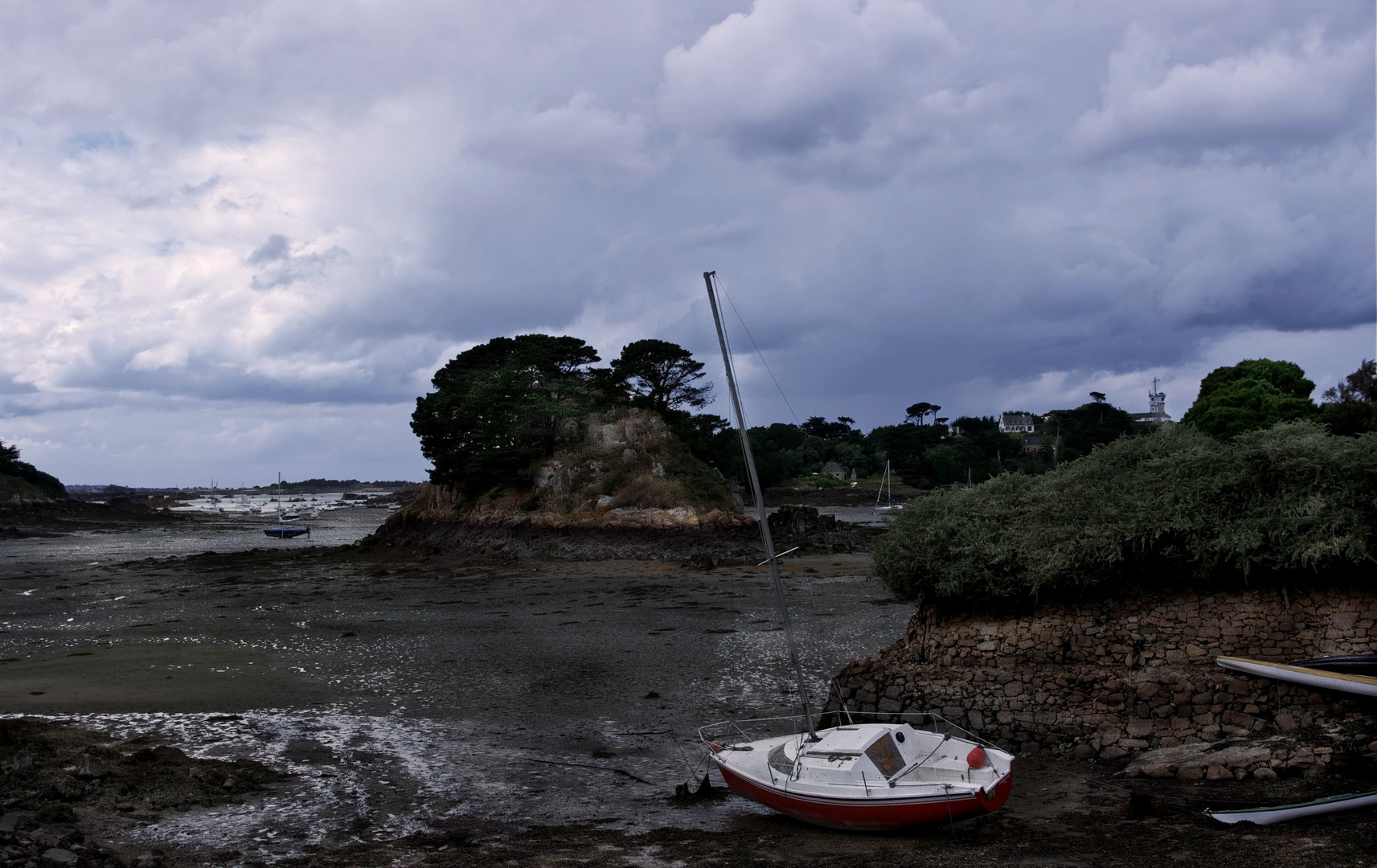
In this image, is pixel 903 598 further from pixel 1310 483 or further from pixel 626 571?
pixel 626 571

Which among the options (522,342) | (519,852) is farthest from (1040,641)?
(522,342)

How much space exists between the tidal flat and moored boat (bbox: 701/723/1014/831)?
1.21 feet

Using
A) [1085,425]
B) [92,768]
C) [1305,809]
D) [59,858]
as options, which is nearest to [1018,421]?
[1085,425]

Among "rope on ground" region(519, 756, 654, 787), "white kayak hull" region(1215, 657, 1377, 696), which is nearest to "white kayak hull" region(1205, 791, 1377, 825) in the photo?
"white kayak hull" region(1215, 657, 1377, 696)

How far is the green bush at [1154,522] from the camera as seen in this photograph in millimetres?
12820

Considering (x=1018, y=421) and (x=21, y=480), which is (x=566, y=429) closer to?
(x=21, y=480)

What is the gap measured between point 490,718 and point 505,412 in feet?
143

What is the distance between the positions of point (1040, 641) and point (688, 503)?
124 feet

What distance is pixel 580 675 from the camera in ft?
71.0

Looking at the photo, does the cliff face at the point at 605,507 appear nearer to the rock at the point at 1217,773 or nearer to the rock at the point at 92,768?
the rock at the point at 92,768

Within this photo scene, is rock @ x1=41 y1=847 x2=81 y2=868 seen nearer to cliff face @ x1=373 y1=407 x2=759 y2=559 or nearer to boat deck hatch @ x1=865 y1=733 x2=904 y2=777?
boat deck hatch @ x1=865 y1=733 x2=904 y2=777

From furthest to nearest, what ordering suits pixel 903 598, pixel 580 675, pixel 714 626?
pixel 714 626, pixel 580 675, pixel 903 598

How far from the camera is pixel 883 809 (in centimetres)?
1060

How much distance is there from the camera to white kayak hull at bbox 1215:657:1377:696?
11.7 metres
